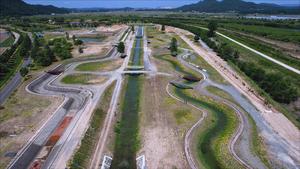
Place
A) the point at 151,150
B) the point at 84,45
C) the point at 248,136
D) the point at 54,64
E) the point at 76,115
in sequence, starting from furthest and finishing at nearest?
the point at 84,45 → the point at 54,64 → the point at 76,115 → the point at 248,136 → the point at 151,150

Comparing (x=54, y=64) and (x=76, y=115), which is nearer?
(x=76, y=115)

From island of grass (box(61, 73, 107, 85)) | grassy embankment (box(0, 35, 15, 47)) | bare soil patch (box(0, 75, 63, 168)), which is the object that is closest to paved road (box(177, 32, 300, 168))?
island of grass (box(61, 73, 107, 85))

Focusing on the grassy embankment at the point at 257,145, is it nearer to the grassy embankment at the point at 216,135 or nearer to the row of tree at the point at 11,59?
the grassy embankment at the point at 216,135

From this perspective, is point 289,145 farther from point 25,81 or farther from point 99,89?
point 25,81

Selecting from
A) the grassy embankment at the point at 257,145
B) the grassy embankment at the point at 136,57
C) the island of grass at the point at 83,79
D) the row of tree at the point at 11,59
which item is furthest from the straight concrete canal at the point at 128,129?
the row of tree at the point at 11,59

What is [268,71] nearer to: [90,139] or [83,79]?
[83,79]

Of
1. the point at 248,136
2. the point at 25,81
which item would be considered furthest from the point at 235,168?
the point at 25,81

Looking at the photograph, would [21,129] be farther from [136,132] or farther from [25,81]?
[25,81]

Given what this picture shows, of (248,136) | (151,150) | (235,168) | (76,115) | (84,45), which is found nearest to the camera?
(235,168)
